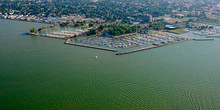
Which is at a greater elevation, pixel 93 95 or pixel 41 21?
pixel 41 21

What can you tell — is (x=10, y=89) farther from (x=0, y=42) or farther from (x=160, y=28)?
(x=160, y=28)

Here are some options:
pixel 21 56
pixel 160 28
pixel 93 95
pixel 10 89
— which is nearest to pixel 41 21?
pixel 21 56

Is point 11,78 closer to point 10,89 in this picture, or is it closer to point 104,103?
point 10,89

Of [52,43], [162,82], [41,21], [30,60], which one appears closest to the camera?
[162,82]

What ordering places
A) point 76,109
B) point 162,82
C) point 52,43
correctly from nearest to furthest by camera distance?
point 76,109
point 162,82
point 52,43

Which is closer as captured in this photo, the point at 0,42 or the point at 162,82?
the point at 162,82

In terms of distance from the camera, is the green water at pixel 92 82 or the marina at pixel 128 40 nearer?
the green water at pixel 92 82

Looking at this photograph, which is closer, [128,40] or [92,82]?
[92,82]

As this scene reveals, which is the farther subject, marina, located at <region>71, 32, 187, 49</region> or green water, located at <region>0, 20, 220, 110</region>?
marina, located at <region>71, 32, 187, 49</region>

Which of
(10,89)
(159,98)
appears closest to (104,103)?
(159,98)

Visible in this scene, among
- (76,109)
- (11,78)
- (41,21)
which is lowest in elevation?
(76,109)
